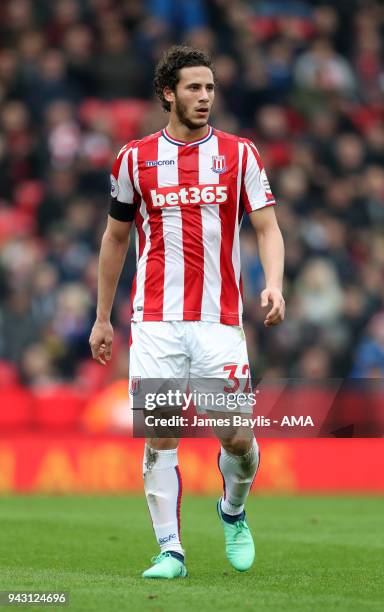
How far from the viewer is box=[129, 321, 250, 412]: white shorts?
6.34 metres

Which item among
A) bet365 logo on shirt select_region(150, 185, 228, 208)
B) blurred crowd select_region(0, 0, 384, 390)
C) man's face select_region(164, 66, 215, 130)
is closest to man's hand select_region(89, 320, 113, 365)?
bet365 logo on shirt select_region(150, 185, 228, 208)

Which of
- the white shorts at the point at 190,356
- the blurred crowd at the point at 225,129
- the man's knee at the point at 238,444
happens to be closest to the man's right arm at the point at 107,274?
the white shorts at the point at 190,356

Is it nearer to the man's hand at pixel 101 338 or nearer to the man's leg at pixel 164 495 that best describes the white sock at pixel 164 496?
the man's leg at pixel 164 495

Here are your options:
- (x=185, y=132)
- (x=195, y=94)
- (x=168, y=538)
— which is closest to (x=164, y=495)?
(x=168, y=538)

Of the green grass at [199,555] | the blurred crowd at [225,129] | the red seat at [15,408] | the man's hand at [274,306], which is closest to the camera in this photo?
the green grass at [199,555]

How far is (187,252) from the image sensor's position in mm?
6402

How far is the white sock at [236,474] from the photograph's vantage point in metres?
6.50

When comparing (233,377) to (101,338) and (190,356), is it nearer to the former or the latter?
(190,356)

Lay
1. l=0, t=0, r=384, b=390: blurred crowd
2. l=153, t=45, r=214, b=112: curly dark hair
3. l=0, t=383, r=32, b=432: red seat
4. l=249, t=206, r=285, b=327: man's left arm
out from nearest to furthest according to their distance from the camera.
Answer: l=249, t=206, r=285, b=327: man's left arm → l=153, t=45, r=214, b=112: curly dark hair → l=0, t=383, r=32, b=432: red seat → l=0, t=0, r=384, b=390: blurred crowd

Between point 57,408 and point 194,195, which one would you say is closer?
point 194,195

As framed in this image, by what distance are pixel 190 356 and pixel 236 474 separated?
62 cm

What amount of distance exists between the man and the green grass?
40cm

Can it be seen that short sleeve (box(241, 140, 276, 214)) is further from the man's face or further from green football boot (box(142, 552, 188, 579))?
green football boot (box(142, 552, 188, 579))

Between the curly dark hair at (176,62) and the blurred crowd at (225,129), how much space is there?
693 centimetres
